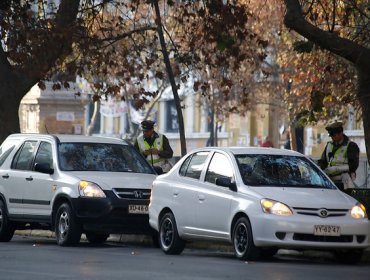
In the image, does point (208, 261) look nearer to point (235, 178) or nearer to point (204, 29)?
point (235, 178)

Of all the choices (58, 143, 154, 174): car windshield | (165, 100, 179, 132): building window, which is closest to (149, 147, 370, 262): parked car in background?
(58, 143, 154, 174): car windshield

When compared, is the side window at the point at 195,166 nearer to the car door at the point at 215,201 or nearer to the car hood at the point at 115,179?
the car door at the point at 215,201

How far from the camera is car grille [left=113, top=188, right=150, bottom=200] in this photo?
20.2 metres

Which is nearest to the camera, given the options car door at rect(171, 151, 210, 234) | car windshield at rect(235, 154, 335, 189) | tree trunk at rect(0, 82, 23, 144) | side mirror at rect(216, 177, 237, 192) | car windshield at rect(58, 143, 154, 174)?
side mirror at rect(216, 177, 237, 192)

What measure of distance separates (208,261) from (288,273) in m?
2.10

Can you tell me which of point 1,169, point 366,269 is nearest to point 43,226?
point 1,169

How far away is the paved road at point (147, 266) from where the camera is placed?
583 inches

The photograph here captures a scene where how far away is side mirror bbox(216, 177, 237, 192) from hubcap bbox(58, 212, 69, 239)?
334 centimetres

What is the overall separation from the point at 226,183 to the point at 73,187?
11.0 feet

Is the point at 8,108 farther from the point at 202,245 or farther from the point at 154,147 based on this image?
the point at 202,245

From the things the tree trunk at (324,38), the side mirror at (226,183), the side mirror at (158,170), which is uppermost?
the tree trunk at (324,38)

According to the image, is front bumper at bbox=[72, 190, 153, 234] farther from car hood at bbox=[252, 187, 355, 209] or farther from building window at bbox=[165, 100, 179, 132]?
building window at bbox=[165, 100, 179, 132]

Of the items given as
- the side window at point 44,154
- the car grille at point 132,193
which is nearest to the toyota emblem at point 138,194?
the car grille at point 132,193

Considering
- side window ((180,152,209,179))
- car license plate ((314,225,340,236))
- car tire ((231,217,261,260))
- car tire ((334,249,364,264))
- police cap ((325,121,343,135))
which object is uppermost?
police cap ((325,121,343,135))
